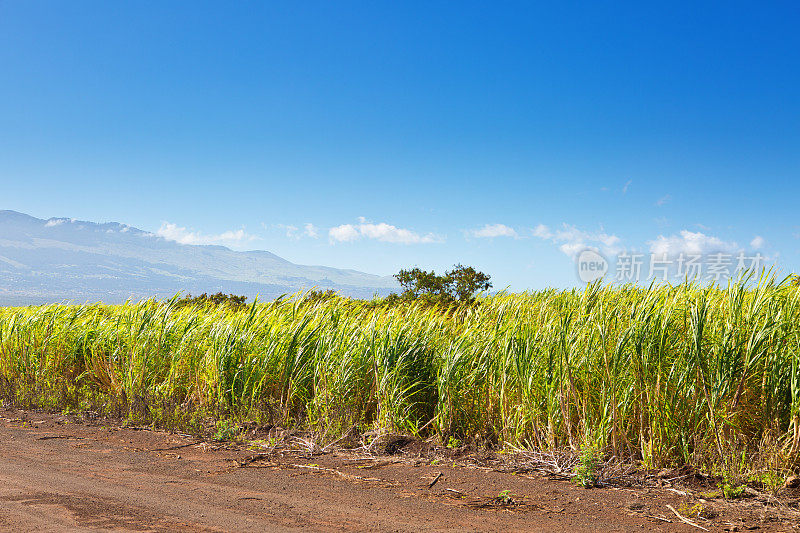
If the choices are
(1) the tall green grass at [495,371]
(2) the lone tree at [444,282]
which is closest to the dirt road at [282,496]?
(1) the tall green grass at [495,371]

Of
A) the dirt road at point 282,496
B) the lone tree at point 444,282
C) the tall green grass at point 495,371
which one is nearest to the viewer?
the dirt road at point 282,496

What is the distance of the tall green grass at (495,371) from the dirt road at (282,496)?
809mm

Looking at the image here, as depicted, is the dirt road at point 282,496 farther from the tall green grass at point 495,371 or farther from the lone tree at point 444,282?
the lone tree at point 444,282

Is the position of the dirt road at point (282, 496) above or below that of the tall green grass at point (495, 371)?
below

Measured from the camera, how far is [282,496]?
5.28 m

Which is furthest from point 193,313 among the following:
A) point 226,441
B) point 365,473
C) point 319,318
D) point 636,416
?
point 636,416

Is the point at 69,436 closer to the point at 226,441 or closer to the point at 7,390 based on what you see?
the point at 226,441

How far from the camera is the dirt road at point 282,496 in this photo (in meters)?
4.51

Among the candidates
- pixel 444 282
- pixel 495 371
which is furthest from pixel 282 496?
pixel 444 282

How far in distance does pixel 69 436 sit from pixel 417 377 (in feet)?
15.2

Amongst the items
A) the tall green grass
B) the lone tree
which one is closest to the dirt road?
the tall green grass

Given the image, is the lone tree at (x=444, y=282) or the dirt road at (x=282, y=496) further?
the lone tree at (x=444, y=282)

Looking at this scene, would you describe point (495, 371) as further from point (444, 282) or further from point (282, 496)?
point (444, 282)

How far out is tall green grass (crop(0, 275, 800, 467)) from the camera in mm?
5656
